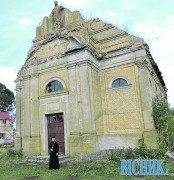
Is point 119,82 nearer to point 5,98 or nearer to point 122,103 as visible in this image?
point 122,103

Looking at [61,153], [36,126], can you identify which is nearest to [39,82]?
[36,126]

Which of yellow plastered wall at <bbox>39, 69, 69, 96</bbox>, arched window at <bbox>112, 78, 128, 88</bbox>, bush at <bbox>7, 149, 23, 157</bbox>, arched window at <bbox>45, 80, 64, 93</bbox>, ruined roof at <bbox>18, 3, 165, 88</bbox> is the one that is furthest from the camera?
bush at <bbox>7, 149, 23, 157</bbox>

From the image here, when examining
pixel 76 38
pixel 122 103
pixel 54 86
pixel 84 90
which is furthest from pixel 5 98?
pixel 122 103

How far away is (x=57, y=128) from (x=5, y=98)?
1606 inches

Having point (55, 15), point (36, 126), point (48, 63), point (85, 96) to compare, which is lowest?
point (36, 126)

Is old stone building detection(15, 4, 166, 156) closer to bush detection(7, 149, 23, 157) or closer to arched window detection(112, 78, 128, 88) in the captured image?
arched window detection(112, 78, 128, 88)

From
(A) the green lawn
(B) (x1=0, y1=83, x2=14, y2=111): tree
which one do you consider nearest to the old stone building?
(A) the green lawn

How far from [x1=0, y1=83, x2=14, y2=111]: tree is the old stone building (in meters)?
37.4

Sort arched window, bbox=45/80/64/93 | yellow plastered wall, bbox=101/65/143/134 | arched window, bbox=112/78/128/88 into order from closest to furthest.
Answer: yellow plastered wall, bbox=101/65/143/134 < arched window, bbox=112/78/128/88 < arched window, bbox=45/80/64/93

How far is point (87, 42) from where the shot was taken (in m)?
14.3

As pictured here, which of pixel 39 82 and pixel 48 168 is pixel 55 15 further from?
pixel 48 168

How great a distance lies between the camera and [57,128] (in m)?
14.6

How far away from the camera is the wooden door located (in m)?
14.1

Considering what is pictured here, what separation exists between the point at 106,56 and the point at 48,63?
166 inches
